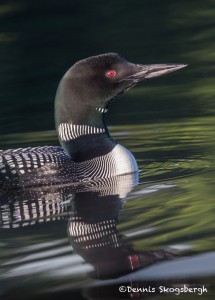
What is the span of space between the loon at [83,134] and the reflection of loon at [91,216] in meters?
0.10

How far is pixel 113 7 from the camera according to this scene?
1655 centimetres

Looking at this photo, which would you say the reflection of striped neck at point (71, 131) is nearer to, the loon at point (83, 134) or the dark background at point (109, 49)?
the loon at point (83, 134)

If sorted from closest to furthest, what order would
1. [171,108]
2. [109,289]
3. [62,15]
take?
1. [109,289]
2. [171,108]
3. [62,15]

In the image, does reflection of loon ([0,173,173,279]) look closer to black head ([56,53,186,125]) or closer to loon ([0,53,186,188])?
loon ([0,53,186,188])

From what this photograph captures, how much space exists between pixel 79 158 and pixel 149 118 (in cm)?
201

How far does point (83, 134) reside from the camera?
8.22 m

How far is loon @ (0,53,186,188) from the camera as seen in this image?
311 inches

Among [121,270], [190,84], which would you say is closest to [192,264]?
[121,270]

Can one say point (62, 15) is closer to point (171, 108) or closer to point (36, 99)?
point (36, 99)

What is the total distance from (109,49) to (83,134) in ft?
18.6

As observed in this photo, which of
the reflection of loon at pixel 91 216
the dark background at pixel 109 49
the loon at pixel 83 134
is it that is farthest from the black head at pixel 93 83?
the dark background at pixel 109 49
